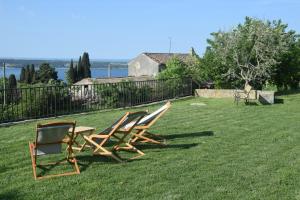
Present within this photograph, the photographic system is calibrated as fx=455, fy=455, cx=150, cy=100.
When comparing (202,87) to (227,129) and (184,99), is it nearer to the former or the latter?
(184,99)

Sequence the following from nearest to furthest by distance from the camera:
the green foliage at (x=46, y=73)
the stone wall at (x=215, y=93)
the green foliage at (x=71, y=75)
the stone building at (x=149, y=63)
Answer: the stone wall at (x=215, y=93) < the green foliage at (x=46, y=73) < the green foliage at (x=71, y=75) < the stone building at (x=149, y=63)

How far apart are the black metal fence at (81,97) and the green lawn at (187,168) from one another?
2.48 metres

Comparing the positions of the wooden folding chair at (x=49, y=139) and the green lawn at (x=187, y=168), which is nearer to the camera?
the green lawn at (x=187, y=168)

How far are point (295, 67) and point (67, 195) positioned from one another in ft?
57.9

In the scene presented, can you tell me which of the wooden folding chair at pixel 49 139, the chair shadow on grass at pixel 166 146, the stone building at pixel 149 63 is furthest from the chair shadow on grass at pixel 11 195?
the stone building at pixel 149 63

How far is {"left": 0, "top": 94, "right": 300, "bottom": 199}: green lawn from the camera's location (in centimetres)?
569

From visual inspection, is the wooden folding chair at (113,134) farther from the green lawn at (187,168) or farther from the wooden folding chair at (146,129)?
the wooden folding chair at (146,129)

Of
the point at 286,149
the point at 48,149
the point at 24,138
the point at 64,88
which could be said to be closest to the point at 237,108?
the point at 64,88

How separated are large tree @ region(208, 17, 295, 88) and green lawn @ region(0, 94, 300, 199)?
29.7ft

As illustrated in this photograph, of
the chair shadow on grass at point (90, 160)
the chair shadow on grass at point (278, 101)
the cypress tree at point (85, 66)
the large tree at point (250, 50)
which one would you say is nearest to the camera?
the chair shadow on grass at point (90, 160)

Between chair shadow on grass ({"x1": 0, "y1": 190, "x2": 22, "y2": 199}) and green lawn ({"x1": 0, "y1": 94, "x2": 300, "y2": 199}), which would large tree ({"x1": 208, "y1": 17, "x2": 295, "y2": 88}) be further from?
chair shadow on grass ({"x1": 0, "y1": 190, "x2": 22, "y2": 199})

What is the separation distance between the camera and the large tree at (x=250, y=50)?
19.7 metres

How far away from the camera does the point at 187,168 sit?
268 inches

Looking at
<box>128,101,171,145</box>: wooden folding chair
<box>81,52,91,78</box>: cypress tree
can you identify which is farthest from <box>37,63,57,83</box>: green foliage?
<box>128,101,171,145</box>: wooden folding chair
